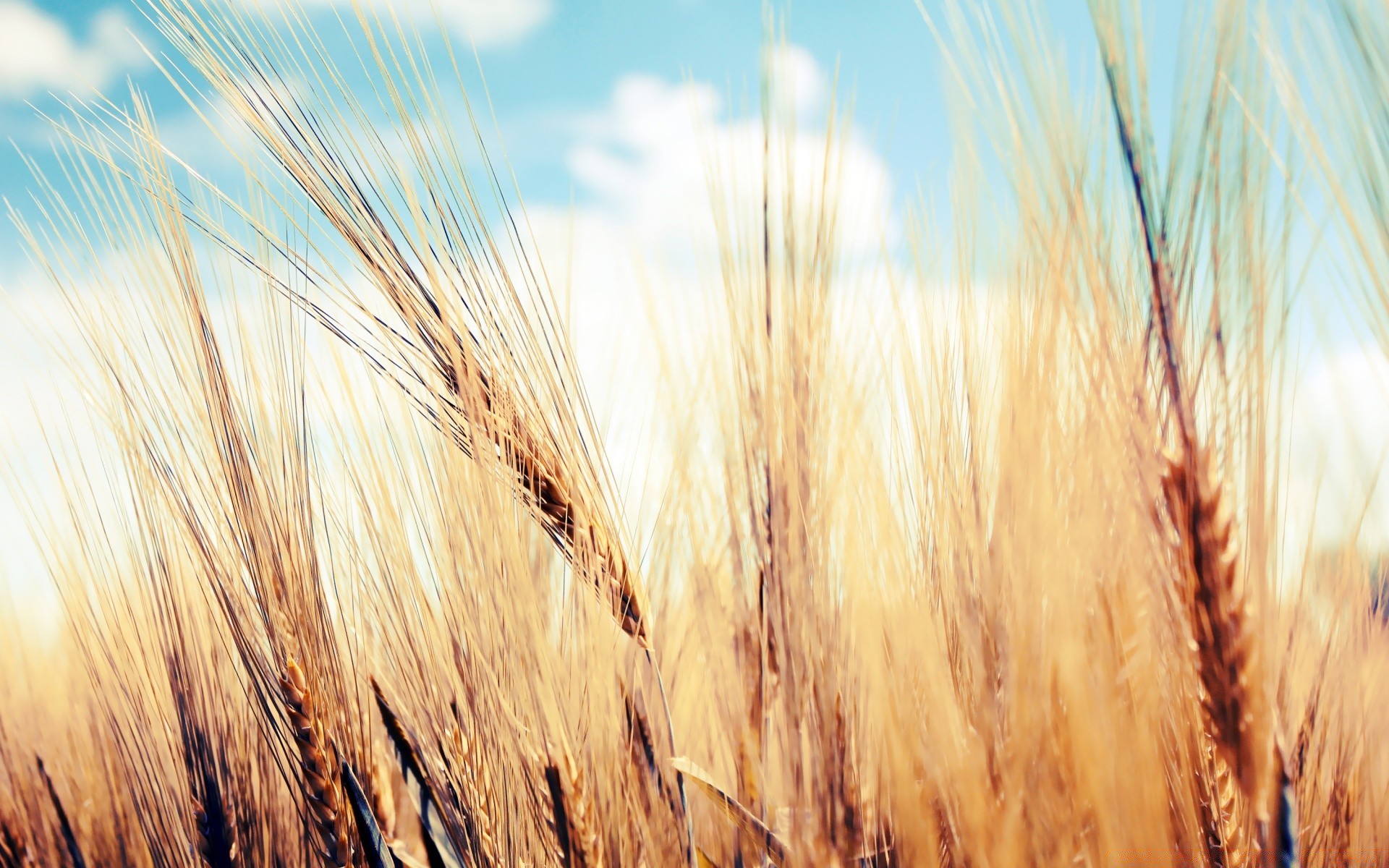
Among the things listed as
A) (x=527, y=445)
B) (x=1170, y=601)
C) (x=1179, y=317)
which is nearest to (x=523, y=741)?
(x=527, y=445)

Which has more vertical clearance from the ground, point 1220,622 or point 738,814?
point 1220,622

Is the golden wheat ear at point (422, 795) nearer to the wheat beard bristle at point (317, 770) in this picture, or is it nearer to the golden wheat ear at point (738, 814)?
the wheat beard bristle at point (317, 770)

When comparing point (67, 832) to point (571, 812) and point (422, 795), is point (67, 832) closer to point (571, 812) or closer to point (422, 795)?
point (422, 795)

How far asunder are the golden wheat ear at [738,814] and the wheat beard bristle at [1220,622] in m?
0.41

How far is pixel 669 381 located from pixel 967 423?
0.40 meters

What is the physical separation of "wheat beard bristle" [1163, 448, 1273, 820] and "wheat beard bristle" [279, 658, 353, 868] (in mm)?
832

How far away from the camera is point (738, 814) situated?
74cm

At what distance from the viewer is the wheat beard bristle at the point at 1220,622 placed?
1.72 feet

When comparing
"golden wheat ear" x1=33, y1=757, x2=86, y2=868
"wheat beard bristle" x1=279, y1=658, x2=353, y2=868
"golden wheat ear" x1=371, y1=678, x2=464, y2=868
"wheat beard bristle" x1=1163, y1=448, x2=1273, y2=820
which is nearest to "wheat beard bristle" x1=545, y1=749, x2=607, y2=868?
"golden wheat ear" x1=371, y1=678, x2=464, y2=868

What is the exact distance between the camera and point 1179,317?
1.90 ft

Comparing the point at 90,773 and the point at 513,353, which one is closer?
the point at 513,353

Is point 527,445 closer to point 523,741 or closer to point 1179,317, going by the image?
point 523,741

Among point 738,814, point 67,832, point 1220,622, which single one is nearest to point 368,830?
point 738,814

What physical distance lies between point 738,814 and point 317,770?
1.49 feet
